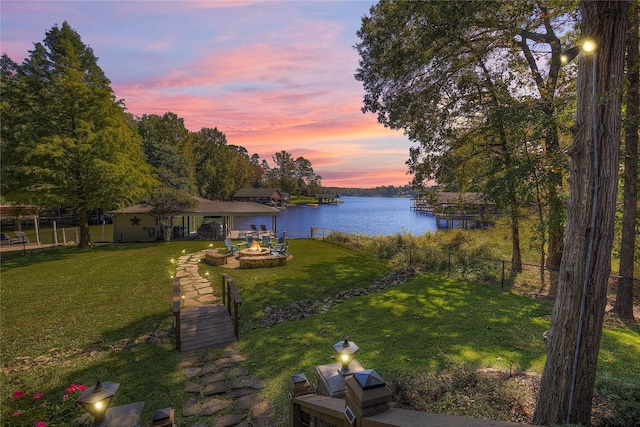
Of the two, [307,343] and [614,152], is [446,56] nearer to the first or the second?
[614,152]

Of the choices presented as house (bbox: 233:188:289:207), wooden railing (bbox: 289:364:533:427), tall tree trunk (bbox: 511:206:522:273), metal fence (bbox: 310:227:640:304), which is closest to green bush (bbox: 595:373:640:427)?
wooden railing (bbox: 289:364:533:427)

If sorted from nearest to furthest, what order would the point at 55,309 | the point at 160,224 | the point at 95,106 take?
the point at 55,309 → the point at 95,106 → the point at 160,224

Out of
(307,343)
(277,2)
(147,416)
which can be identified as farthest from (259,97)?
(147,416)

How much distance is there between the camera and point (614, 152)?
2.89 metres

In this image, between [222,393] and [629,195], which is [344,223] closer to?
[629,195]

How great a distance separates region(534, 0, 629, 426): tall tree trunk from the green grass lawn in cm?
199

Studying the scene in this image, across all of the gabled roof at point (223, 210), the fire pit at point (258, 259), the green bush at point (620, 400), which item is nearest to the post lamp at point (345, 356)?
the green bush at point (620, 400)

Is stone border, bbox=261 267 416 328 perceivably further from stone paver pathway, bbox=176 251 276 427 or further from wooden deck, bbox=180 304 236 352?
stone paver pathway, bbox=176 251 276 427

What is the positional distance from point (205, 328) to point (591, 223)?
23.5ft

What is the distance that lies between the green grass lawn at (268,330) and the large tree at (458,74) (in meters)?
3.95

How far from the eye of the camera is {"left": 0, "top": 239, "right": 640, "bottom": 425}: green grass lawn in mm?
4977

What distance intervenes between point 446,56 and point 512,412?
11.2 meters

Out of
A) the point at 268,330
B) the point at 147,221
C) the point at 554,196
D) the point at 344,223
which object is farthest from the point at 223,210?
the point at 344,223

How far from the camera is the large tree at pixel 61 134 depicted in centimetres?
1479
